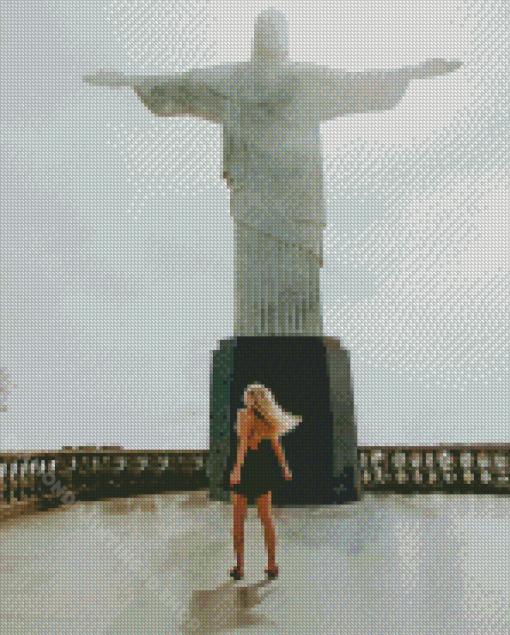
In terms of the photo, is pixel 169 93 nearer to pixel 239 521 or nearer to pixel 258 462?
pixel 258 462

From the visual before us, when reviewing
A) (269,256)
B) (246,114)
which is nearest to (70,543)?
(269,256)

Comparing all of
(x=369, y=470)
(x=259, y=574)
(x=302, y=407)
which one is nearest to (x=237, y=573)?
(x=259, y=574)

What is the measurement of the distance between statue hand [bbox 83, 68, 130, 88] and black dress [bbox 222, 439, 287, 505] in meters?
6.86

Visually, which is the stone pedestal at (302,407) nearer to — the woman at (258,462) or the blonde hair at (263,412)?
the woman at (258,462)

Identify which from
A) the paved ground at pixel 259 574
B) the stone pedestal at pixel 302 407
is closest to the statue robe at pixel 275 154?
the stone pedestal at pixel 302 407

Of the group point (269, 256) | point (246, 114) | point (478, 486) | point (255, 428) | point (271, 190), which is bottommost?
point (478, 486)

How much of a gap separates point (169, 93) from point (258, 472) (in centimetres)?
688

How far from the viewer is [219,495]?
8875mm

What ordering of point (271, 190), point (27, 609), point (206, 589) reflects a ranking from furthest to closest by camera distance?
point (271, 190), point (206, 589), point (27, 609)

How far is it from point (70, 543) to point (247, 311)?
4088mm

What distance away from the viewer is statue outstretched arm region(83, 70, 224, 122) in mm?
9594

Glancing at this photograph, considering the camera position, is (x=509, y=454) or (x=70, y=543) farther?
(x=509, y=454)

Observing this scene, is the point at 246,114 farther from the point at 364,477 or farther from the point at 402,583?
the point at 402,583

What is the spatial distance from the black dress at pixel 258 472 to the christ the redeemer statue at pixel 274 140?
14.2 ft
